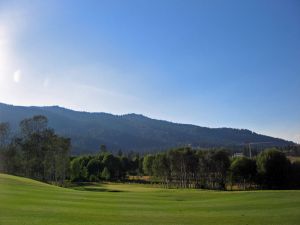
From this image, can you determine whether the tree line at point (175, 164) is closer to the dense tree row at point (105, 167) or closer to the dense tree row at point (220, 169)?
the dense tree row at point (220, 169)

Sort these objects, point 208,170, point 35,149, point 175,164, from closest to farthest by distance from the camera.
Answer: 1. point 35,149
2. point 208,170
3. point 175,164

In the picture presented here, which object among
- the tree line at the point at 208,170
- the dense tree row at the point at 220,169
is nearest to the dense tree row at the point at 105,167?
the tree line at the point at 208,170

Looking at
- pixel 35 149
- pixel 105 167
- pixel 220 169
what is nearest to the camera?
pixel 35 149

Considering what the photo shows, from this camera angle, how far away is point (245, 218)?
27578 mm

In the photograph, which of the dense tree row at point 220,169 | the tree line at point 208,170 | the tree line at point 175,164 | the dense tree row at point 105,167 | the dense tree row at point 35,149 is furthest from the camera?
the dense tree row at point 105,167

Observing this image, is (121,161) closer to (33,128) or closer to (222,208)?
(33,128)

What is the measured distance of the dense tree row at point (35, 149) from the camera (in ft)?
367

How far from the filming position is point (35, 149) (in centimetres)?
11281

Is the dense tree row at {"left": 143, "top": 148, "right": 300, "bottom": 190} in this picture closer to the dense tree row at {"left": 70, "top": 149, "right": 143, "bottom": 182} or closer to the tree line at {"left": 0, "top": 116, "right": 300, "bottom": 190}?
the tree line at {"left": 0, "top": 116, "right": 300, "bottom": 190}

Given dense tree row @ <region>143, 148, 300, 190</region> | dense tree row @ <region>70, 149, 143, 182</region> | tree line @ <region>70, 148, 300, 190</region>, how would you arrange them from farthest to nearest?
dense tree row @ <region>70, 149, 143, 182</region> < tree line @ <region>70, 148, 300, 190</region> < dense tree row @ <region>143, 148, 300, 190</region>

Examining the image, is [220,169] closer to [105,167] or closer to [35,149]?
[35,149]

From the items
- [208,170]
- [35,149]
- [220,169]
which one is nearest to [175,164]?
[208,170]

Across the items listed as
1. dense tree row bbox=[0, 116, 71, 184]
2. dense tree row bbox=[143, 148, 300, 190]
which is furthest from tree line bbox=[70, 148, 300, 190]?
dense tree row bbox=[0, 116, 71, 184]

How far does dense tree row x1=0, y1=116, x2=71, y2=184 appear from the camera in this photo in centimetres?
11175
